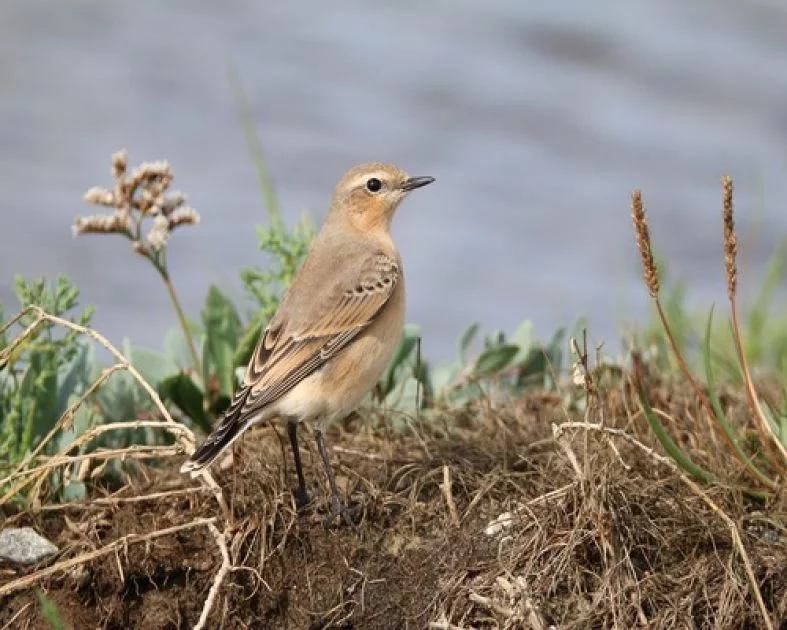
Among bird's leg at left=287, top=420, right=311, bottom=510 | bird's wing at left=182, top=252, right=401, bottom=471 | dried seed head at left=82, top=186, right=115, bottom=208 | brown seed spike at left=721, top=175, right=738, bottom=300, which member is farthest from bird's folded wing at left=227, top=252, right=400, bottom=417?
brown seed spike at left=721, top=175, right=738, bottom=300

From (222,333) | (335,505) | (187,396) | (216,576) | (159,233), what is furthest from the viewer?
(222,333)

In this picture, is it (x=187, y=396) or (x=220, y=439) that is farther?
(x=187, y=396)

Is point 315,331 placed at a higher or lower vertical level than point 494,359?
higher

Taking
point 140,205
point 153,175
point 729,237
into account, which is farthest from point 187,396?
point 729,237

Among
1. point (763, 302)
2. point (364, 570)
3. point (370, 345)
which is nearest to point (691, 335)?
point (763, 302)

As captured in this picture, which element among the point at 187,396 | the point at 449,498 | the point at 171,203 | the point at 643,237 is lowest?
the point at 449,498

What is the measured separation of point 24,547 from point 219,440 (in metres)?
0.93

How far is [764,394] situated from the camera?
7734 mm

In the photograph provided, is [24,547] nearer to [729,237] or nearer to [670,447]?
[670,447]

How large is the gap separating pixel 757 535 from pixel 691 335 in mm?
3355

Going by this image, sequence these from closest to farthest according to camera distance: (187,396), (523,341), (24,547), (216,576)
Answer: (216,576), (24,547), (187,396), (523,341)

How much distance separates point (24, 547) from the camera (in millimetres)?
6070

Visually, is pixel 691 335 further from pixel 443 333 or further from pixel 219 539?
pixel 219 539

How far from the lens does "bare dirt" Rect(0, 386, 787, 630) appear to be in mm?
5570
